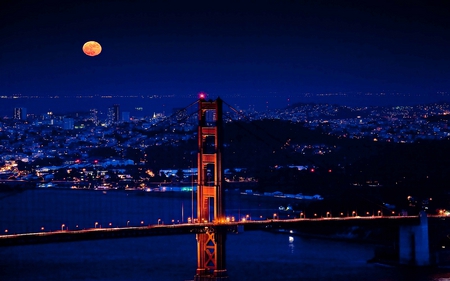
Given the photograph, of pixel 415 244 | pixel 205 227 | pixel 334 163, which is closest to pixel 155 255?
pixel 205 227

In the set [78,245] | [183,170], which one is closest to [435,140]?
[183,170]

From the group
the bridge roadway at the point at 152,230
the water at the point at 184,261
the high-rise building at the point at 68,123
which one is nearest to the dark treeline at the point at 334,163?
the water at the point at 184,261

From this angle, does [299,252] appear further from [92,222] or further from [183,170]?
[183,170]

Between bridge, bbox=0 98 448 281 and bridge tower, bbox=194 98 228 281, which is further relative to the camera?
bridge tower, bbox=194 98 228 281

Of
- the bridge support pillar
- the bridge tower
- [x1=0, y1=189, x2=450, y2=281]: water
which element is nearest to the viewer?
the bridge tower

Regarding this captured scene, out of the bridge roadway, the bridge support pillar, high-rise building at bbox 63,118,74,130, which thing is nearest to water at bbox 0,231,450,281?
the bridge support pillar

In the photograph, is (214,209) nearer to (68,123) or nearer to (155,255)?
(155,255)

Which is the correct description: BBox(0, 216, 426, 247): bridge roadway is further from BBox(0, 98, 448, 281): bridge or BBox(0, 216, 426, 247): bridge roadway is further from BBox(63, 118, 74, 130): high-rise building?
BBox(63, 118, 74, 130): high-rise building
